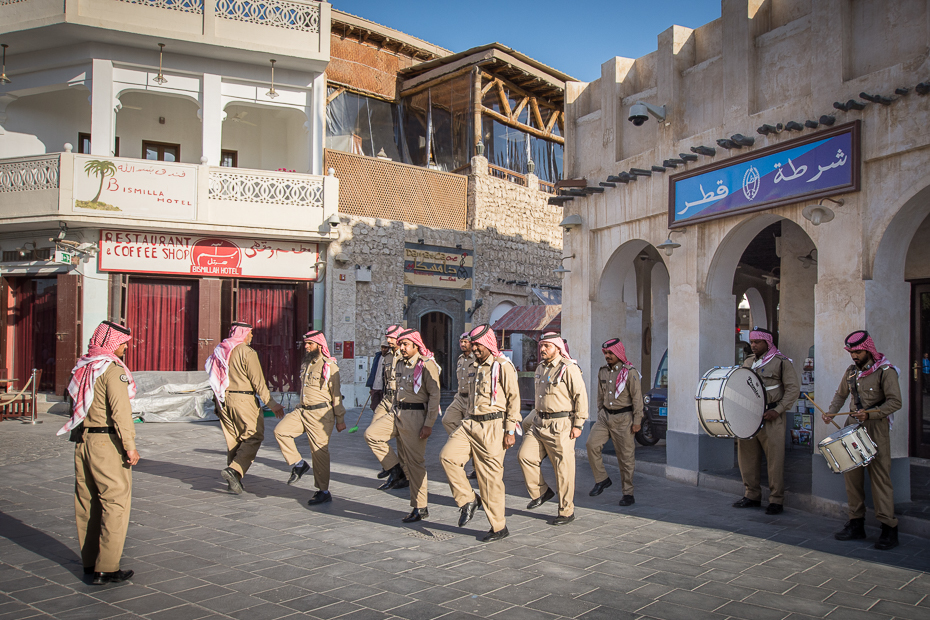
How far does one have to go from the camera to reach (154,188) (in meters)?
16.0

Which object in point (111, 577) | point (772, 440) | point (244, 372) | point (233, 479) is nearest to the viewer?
point (111, 577)

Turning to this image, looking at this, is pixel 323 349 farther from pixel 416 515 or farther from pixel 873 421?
pixel 873 421

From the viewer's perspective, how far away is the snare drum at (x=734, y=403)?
23.3 feet

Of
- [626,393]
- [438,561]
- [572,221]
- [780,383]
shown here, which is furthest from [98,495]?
[572,221]

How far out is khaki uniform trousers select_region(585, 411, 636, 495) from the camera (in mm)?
7918

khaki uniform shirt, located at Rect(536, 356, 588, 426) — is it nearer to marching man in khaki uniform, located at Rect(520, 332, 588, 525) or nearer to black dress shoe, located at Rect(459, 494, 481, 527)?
marching man in khaki uniform, located at Rect(520, 332, 588, 525)

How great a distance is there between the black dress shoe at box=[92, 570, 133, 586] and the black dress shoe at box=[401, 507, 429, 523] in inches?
101

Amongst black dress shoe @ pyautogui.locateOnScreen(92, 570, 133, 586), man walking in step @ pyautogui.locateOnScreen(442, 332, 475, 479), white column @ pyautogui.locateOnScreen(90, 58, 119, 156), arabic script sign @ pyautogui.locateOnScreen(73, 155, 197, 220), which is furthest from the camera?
white column @ pyautogui.locateOnScreen(90, 58, 119, 156)

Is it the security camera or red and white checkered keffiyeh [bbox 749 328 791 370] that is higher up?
the security camera

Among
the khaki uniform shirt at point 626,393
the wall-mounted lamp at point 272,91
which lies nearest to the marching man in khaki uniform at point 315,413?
the khaki uniform shirt at point 626,393

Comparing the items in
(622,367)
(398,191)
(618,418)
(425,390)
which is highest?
(398,191)

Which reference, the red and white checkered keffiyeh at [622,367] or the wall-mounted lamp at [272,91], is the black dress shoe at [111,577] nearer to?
the red and white checkered keffiyeh at [622,367]

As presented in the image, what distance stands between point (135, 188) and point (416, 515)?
41.1 ft

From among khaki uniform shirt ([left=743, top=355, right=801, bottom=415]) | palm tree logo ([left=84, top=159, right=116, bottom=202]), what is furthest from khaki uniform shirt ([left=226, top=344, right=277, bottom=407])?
palm tree logo ([left=84, top=159, right=116, bottom=202])
